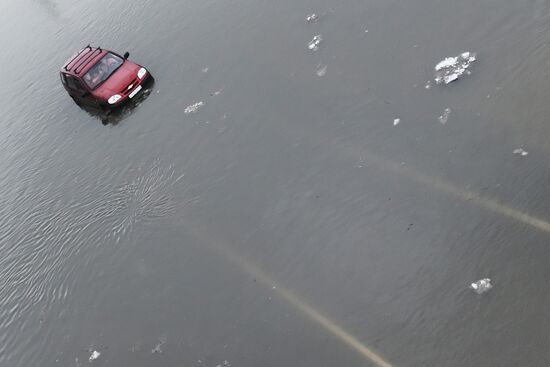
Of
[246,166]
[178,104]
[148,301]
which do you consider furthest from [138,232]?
[178,104]

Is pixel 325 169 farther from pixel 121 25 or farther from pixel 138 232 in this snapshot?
pixel 121 25

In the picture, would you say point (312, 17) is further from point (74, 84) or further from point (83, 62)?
point (74, 84)

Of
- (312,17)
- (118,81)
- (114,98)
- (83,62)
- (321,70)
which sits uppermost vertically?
(83,62)

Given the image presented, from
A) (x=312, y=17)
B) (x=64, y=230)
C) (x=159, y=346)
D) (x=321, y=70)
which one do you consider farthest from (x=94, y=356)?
(x=312, y=17)

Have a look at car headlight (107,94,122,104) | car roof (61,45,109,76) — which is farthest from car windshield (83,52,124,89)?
car headlight (107,94,122,104)

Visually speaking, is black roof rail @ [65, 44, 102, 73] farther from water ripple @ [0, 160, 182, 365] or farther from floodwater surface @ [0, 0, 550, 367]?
water ripple @ [0, 160, 182, 365]
